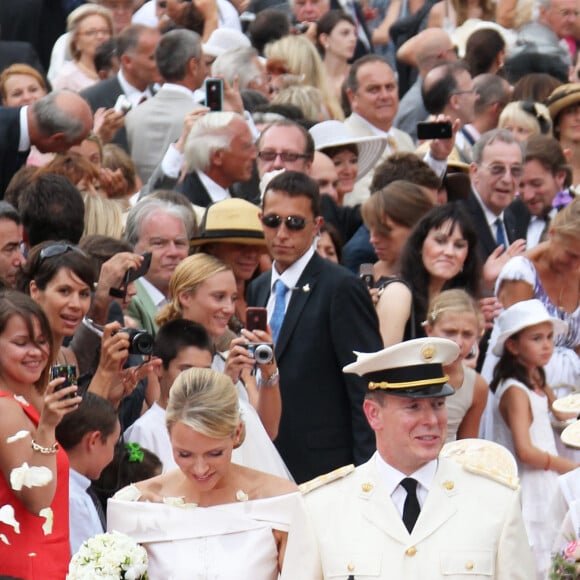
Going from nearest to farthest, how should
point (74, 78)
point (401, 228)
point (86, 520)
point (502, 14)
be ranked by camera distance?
point (86, 520) → point (401, 228) → point (74, 78) → point (502, 14)

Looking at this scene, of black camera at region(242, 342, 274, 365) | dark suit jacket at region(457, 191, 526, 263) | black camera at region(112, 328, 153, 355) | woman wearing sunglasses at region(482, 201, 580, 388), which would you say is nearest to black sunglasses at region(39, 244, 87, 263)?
black camera at region(112, 328, 153, 355)

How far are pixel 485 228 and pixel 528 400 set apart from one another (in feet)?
6.02

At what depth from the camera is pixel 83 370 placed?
26.4 feet

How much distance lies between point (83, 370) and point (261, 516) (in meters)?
1.90

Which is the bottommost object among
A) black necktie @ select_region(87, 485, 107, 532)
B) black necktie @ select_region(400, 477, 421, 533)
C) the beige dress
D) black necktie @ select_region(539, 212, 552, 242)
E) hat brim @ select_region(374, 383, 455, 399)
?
black necktie @ select_region(539, 212, 552, 242)

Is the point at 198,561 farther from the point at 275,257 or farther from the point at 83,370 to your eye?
the point at 275,257

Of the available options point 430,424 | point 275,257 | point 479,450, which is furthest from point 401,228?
point 430,424

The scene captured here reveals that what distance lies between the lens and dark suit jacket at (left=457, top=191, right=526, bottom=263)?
430 inches

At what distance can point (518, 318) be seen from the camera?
9.60 meters

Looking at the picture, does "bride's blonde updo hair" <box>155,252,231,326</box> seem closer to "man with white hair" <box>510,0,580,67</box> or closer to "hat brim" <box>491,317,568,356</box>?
"hat brim" <box>491,317,568,356</box>

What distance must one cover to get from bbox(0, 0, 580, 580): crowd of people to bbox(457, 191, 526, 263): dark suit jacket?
0.08ft

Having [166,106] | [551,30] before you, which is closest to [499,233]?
[166,106]

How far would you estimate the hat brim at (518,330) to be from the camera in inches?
375

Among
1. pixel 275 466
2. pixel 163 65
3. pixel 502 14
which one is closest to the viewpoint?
pixel 275 466
